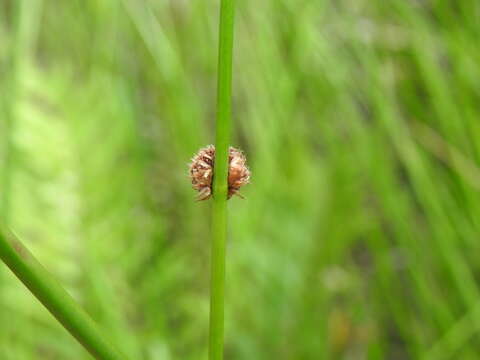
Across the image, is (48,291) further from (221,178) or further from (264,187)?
(264,187)

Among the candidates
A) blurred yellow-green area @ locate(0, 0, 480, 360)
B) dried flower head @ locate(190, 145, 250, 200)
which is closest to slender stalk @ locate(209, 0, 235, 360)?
dried flower head @ locate(190, 145, 250, 200)

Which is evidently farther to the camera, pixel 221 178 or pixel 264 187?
pixel 264 187

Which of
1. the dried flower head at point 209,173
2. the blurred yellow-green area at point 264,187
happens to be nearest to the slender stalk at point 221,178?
the dried flower head at point 209,173

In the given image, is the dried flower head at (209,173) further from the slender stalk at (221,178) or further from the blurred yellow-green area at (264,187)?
the blurred yellow-green area at (264,187)

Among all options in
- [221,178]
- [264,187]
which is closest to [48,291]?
[221,178]

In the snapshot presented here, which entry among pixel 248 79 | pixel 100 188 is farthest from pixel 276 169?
pixel 100 188
